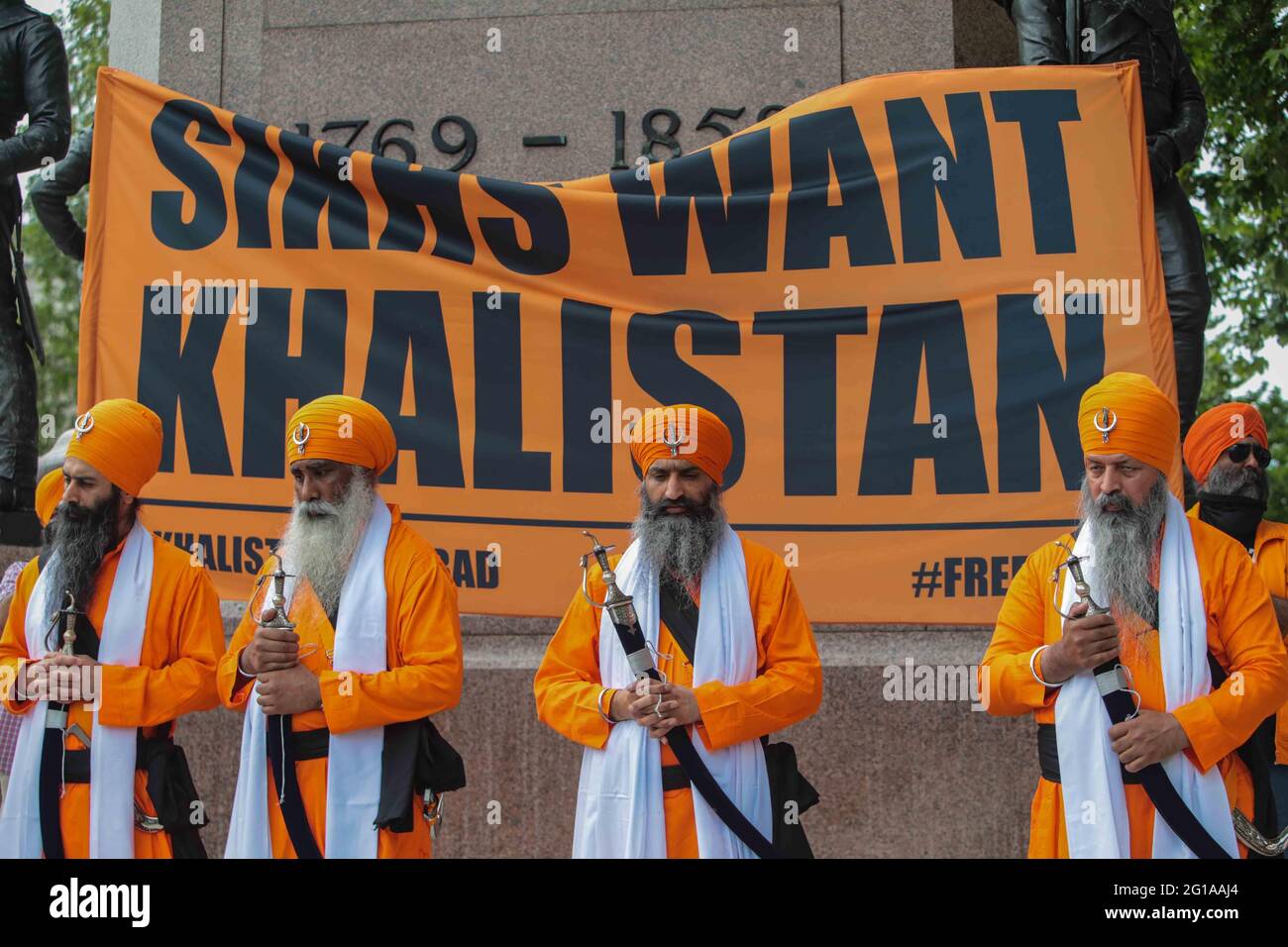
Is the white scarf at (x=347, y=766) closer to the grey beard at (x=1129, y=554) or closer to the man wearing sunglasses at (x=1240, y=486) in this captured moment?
the grey beard at (x=1129, y=554)

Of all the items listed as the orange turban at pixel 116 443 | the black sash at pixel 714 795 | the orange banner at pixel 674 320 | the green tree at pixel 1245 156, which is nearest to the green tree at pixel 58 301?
the green tree at pixel 1245 156

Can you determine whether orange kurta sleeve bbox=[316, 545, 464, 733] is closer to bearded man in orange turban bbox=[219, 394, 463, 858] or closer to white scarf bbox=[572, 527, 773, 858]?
bearded man in orange turban bbox=[219, 394, 463, 858]

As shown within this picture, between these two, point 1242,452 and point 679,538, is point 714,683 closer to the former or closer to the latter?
point 679,538

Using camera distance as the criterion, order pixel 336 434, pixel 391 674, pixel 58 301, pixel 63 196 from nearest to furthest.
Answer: pixel 391 674 → pixel 336 434 → pixel 63 196 → pixel 58 301

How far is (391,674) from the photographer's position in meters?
4.70

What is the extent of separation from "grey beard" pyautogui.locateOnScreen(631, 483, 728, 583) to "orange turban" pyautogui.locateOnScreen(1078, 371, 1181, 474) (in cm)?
115

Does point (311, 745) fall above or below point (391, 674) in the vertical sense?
below

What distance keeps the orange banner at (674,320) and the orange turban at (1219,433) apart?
0.51 metres

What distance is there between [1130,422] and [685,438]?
4.32 feet

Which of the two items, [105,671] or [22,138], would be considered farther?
[22,138]

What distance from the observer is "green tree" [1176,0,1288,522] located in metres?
13.7

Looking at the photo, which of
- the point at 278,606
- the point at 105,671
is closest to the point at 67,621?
the point at 105,671

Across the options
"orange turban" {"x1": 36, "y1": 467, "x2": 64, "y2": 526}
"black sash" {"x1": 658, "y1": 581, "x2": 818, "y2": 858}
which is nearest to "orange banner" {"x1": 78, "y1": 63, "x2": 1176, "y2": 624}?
"orange turban" {"x1": 36, "y1": 467, "x2": 64, "y2": 526}
